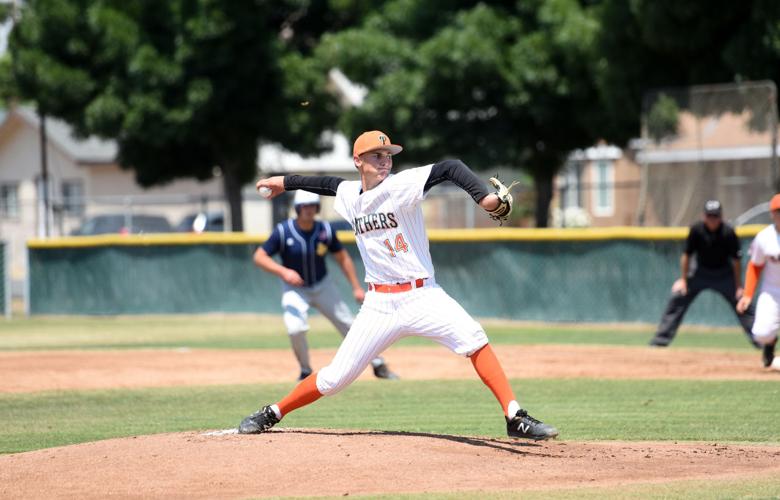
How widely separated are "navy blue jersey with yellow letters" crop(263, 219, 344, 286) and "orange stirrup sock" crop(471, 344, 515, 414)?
17.9 ft

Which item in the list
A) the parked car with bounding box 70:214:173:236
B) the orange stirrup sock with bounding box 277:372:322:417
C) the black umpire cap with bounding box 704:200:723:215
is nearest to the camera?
the orange stirrup sock with bounding box 277:372:322:417

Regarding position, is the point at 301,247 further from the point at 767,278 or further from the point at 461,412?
the point at 767,278

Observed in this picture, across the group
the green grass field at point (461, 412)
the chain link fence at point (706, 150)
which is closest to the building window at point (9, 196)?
the chain link fence at point (706, 150)

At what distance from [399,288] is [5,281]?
19.1m

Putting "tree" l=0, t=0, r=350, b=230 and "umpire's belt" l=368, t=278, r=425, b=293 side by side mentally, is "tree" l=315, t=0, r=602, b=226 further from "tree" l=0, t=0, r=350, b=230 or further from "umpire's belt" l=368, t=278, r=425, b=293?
"umpire's belt" l=368, t=278, r=425, b=293

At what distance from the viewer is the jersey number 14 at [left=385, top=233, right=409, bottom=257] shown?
7934mm

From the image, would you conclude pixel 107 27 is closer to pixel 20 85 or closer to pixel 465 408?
pixel 20 85

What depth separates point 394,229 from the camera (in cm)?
792

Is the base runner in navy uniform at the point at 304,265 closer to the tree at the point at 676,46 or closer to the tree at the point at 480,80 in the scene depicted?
the tree at the point at 676,46

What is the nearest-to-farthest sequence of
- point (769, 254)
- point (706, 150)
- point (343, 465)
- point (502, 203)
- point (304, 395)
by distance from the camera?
point (502, 203), point (343, 465), point (304, 395), point (769, 254), point (706, 150)

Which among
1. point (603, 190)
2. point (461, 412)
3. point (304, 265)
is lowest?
point (461, 412)

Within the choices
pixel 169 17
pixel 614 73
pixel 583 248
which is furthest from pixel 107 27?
pixel 583 248

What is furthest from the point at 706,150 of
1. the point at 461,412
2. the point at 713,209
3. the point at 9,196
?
the point at 9,196

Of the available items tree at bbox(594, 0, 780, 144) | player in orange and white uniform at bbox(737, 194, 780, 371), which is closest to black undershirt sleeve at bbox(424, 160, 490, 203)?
player in orange and white uniform at bbox(737, 194, 780, 371)
